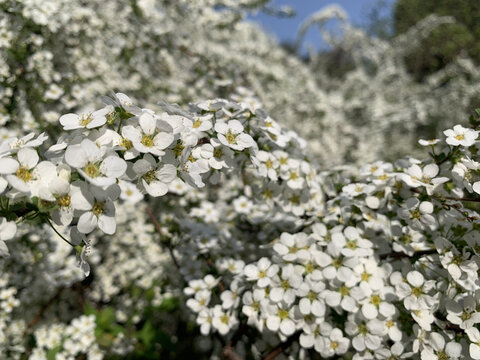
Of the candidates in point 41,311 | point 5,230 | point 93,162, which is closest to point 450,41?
point 41,311

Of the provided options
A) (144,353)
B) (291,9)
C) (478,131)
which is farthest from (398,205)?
(291,9)

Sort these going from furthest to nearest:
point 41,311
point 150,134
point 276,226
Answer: point 41,311
point 276,226
point 150,134

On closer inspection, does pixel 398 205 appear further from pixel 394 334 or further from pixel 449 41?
pixel 449 41

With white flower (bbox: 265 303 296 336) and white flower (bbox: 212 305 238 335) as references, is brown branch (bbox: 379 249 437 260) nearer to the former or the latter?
white flower (bbox: 265 303 296 336)

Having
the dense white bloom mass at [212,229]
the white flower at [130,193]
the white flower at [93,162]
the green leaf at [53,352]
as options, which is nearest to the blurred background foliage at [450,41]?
the dense white bloom mass at [212,229]

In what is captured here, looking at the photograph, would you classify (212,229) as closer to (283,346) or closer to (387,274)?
(283,346)

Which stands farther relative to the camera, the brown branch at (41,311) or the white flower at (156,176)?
the brown branch at (41,311)

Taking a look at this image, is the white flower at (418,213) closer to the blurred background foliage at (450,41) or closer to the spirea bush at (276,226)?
the spirea bush at (276,226)
